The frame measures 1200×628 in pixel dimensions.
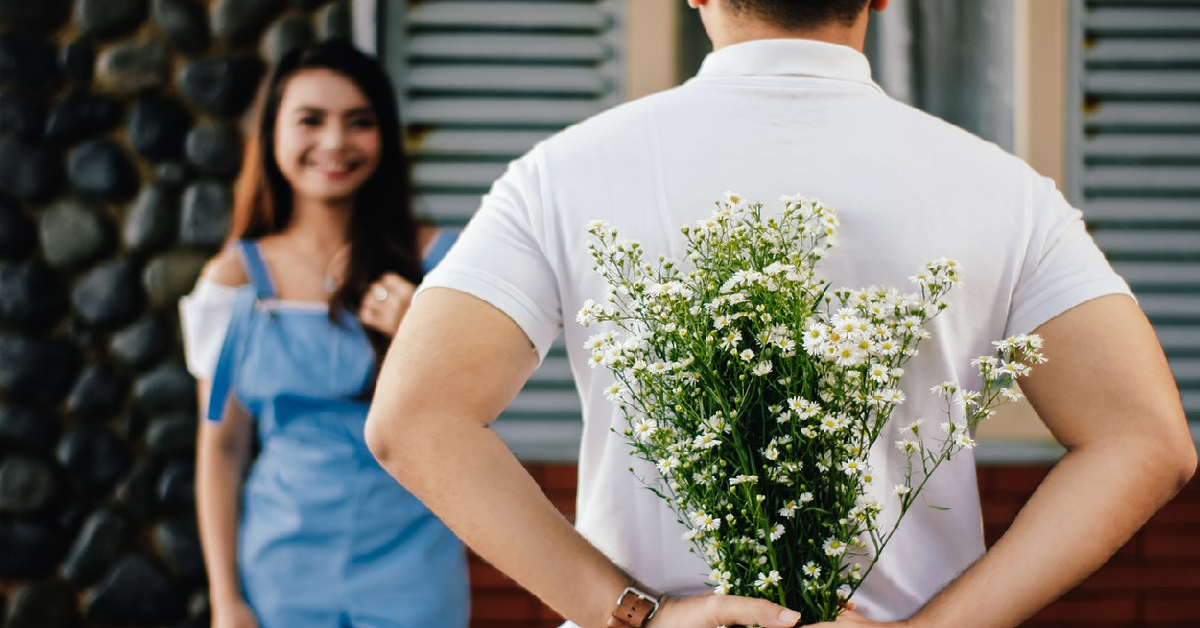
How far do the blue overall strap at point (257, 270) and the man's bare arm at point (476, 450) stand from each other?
1.39 m

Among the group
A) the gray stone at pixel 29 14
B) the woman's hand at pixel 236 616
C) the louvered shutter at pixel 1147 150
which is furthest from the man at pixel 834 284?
the gray stone at pixel 29 14

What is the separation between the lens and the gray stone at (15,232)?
3309 mm

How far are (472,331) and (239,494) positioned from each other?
1539 millimetres

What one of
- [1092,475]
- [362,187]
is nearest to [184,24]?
[362,187]

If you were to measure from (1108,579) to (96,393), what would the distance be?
3.24 metres

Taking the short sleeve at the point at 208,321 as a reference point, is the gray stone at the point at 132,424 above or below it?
below

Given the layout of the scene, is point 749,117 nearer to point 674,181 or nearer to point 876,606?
point 674,181

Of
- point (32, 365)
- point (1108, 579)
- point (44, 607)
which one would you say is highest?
A: point (32, 365)

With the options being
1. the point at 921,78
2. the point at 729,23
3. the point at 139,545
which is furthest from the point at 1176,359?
the point at 139,545

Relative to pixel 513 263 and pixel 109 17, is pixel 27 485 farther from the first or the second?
pixel 513 263

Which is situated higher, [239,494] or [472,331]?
[472,331]

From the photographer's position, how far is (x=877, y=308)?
1.02 metres

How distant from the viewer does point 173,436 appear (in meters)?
3.26

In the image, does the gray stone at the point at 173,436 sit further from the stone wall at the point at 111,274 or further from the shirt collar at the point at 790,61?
the shirt collar at the point at 790,61
